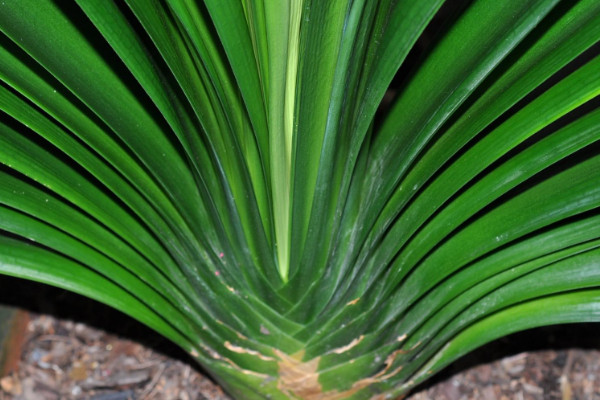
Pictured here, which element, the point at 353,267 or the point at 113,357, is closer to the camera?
the point at 353,267

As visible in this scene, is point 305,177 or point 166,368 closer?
point 305,177

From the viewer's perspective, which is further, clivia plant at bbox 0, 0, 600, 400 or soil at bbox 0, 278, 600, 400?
soil at bbox 0, 278, 600, 400

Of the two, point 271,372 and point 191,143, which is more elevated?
point 191,143

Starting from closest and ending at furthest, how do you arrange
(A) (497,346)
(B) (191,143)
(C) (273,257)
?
(B) (191,143), (C) (273,257), (A) (497,346)

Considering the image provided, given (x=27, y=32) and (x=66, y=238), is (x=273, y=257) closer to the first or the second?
(x=66, y=238)

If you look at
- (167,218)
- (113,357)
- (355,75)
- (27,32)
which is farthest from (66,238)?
(113,357)
